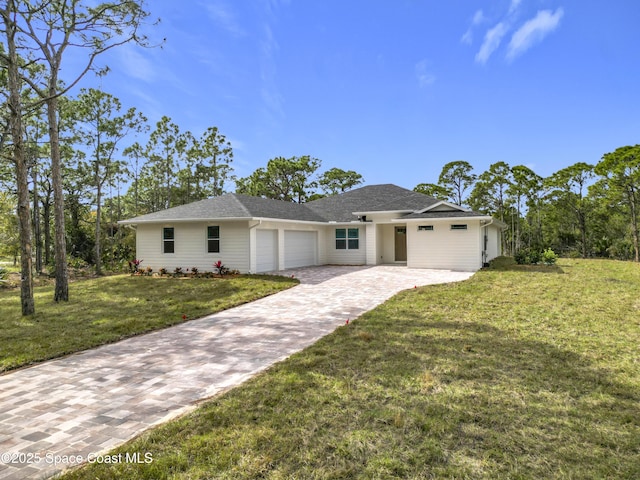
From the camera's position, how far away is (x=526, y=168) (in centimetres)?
2909

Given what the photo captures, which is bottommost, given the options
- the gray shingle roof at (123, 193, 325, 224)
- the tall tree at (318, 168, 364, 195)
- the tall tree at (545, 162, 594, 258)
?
the gray shingle roof at (123, 193, 325, 224)

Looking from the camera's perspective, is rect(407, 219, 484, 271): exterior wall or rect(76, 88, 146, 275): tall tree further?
rect(76, 88, 146, 275): tall tree

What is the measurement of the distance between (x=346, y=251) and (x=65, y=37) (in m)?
14.2

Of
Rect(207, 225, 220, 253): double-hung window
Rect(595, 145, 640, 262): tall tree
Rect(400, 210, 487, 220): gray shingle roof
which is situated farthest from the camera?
Rect(595, 145, 640, 262): tall tree

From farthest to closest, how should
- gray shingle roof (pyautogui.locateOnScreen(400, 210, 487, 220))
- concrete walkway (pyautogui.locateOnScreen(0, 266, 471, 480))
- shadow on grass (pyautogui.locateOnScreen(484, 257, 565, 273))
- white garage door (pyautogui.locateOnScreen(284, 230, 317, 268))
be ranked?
white garage door (pyautogui.locateOnScreen(284, 230, 317, 268)), gray shingle roof (pyautogui.locateOnScreen(400, 210, 487, 220)), shadow on grass (pyautogui.locateOnScreen(484, 257, 565, 273)), concrete walkway (pyautogui.locateOnScreen(0, 266, 471, 480))

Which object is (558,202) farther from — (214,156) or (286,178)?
(214,156)

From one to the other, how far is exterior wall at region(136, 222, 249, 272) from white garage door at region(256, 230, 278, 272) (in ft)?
1.99

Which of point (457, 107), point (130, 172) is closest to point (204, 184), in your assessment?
point (130, 172)

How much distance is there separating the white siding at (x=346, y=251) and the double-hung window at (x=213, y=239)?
6.58m

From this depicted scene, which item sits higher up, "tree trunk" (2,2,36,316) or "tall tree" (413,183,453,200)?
"tall tree" (413,183,453,200)

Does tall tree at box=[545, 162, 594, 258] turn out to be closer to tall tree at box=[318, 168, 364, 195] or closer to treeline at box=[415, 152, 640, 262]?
treeline at box=[415, 152, 640, 262]

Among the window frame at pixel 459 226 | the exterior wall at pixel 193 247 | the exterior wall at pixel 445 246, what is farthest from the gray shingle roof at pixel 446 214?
the exterior wall at pixel 193 247

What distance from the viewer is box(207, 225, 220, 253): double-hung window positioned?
15.4 meters

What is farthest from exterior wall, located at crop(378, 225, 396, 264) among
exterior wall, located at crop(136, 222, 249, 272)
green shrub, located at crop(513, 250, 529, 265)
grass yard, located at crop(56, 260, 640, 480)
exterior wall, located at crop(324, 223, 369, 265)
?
grass yard, located at crop(56, 260, 640, 480)
